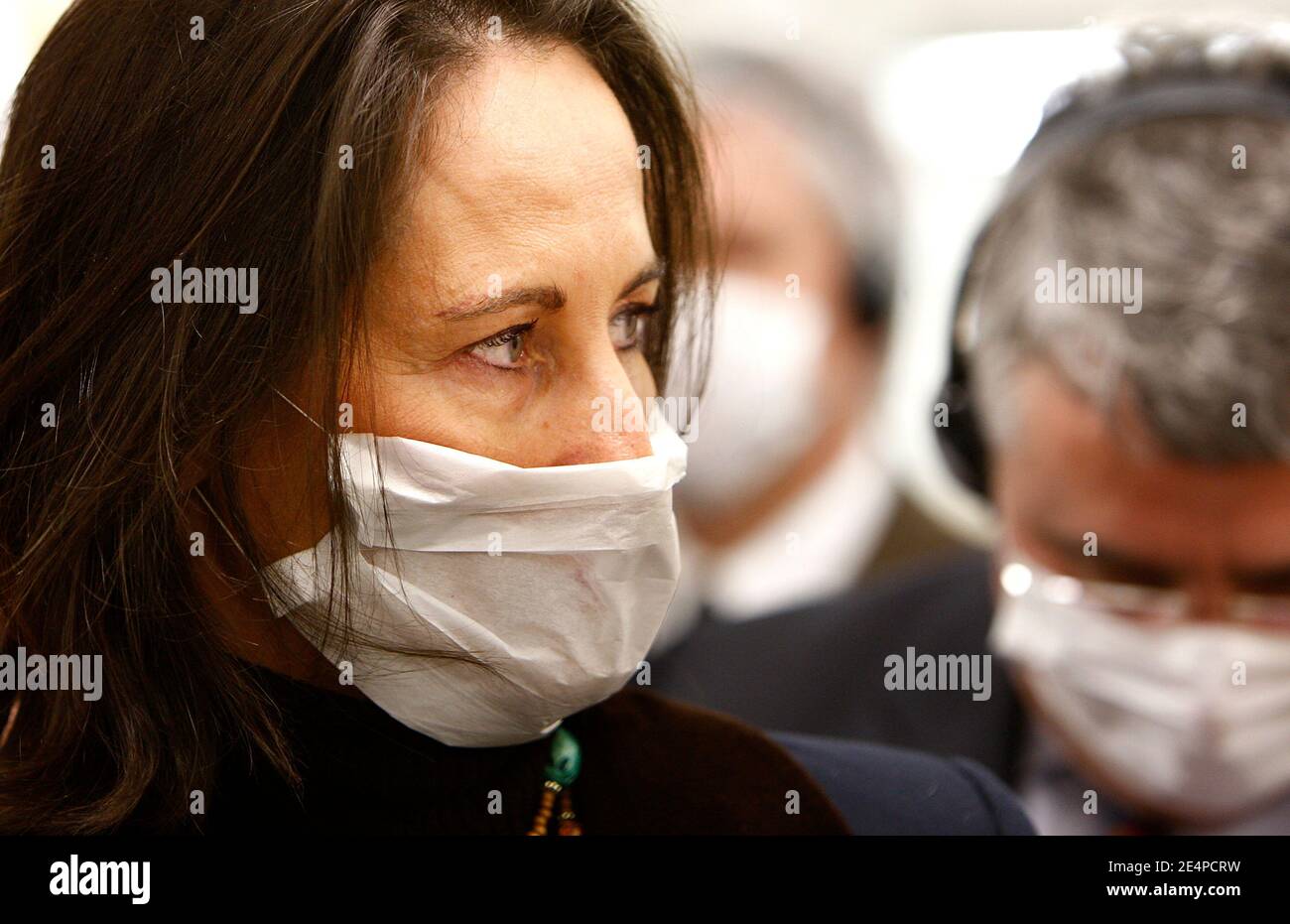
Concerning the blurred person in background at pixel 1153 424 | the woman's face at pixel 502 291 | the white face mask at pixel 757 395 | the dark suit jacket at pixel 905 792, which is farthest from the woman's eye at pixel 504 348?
the white face mask at pixel 757 395

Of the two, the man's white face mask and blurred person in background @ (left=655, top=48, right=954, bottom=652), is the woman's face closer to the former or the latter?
the man's white face mask

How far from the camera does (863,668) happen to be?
2.98 metres

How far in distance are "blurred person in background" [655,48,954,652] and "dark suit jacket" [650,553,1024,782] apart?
67cm

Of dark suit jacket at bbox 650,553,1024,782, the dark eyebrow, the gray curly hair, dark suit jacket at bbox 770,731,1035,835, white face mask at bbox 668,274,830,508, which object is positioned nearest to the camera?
the dark eyebrow

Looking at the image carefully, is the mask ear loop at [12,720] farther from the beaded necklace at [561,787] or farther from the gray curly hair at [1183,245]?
the gray curly hair at [1183,245]

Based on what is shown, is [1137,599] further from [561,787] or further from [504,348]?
[504,348]

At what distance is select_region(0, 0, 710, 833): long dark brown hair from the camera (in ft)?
4.17

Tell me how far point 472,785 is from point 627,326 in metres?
0.52

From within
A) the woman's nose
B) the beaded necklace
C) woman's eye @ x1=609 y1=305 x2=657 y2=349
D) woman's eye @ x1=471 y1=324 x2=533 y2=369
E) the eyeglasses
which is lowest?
the beaded necklace

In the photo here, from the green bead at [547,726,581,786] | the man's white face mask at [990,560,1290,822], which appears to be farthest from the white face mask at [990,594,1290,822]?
the green bead at [547,726,581,786]

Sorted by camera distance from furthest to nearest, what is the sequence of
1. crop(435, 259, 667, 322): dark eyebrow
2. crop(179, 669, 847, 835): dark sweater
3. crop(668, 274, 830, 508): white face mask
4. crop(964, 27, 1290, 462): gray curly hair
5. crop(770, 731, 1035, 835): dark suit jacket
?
crop(668, 274, 830, 508): white face mask
crop(964, 27, 1290, 462): gray curly hair
crop(770, 731, 1035, 835): dark suit jacket
crop(179, 669, 847, 835): dark sweater
crop(435, 259, 667, 322): dark eyebrow

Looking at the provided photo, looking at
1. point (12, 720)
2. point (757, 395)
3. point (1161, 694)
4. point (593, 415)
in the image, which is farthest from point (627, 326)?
point (757, 395)
